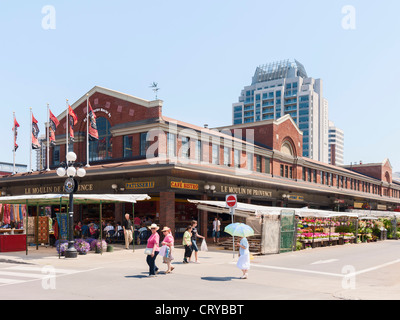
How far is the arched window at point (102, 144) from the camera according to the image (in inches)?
1410

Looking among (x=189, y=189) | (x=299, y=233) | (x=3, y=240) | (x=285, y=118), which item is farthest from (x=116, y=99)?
(x=285, y=118)

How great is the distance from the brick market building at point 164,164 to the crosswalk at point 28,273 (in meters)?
11.0

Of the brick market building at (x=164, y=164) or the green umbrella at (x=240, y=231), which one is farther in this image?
the brick market building at (x=164, y=164)

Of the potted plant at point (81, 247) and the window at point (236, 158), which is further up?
the window at point (236, 158)

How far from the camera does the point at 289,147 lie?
49562 mm

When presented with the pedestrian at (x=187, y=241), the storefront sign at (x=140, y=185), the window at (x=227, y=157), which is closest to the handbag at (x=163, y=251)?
the pedestrian at (x=187, y=241)

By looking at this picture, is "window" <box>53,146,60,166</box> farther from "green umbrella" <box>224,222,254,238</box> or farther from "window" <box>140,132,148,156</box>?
"green umbrella" <box>224,222,254,238</box>

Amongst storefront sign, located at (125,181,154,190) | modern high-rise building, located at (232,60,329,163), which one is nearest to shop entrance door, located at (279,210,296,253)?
storefront sign, located at (125,181,154,190)

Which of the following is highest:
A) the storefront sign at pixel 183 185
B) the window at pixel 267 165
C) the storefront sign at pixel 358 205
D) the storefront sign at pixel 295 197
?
the window at pixel 267 165

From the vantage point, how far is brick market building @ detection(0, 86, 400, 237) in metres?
29.2

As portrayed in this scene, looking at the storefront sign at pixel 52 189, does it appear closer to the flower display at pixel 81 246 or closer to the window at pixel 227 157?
the flower display at pixel 81 246

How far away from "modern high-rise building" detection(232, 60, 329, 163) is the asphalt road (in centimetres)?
14709
